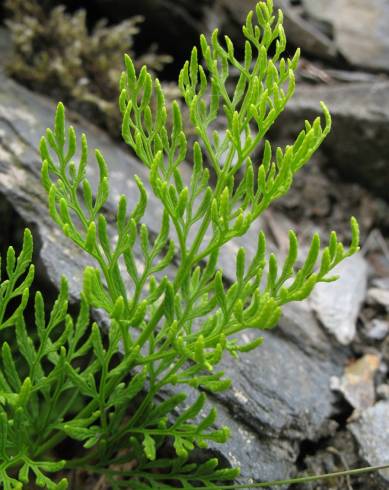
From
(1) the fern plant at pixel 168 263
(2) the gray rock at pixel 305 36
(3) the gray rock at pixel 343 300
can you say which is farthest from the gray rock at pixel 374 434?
(2) the gray rock at pixel 305 36

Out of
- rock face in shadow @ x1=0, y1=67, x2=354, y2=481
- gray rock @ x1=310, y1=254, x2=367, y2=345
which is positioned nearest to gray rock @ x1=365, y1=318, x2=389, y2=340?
gray rock @ x1=310, y1=254, x2=367, y2=345

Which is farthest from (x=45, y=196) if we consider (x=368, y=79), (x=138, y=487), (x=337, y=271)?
(x=368, y=79)

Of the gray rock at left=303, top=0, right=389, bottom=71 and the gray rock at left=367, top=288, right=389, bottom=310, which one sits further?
the gray rock at left=303, top=0, right=389, bottom=71

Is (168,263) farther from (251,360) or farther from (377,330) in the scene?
(377,330)

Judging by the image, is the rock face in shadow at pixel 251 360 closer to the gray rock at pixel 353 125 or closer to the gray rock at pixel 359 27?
the gray rock at pixel 353 125

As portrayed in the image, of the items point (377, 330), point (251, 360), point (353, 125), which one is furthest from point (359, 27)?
point (251, 360)

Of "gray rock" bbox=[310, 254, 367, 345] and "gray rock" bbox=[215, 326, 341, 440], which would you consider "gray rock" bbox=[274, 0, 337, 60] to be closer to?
"gray rock" bbox=[310, 254, 367, 345]
